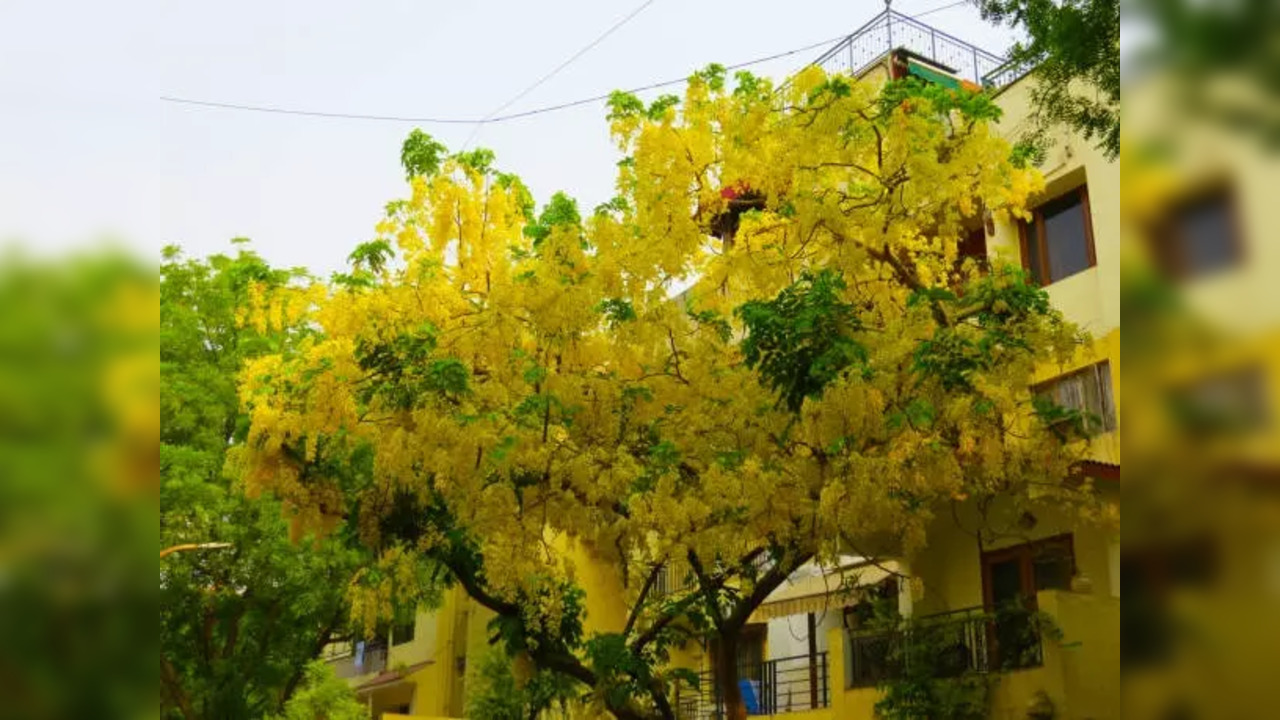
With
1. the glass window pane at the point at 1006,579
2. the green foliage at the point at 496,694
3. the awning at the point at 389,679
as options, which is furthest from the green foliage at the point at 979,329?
the awning at the point at 389,679

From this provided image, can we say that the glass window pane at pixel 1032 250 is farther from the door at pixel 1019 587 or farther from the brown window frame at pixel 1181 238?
the brown window frame at pixel 1181 238

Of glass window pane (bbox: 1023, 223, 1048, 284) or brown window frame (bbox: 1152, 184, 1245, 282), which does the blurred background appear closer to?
brown window frame (bbox: 1152, 184, 1245, 282)

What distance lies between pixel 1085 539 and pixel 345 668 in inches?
1123

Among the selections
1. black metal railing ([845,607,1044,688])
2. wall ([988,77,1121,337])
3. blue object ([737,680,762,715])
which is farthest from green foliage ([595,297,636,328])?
blue object ([737,680,762,715])

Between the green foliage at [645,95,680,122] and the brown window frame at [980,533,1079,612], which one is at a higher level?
the green foliage at [645,95,680,122]

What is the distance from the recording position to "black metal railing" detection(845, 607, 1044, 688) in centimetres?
1412

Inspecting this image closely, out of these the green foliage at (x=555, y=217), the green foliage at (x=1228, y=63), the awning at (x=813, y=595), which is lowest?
the awning at (x=813, y=595)

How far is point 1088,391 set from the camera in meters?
15.3

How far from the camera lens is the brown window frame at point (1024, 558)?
593 inches

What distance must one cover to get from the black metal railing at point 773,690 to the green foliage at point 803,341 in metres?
6.87

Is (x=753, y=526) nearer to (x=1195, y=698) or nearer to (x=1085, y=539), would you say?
(x=1085, y=539)

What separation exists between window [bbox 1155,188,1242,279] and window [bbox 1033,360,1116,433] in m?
13.8

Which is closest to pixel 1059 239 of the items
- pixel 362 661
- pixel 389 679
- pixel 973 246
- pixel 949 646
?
pixel 973 246

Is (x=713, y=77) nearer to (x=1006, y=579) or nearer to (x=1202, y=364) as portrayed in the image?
(x=1006, y=579)
